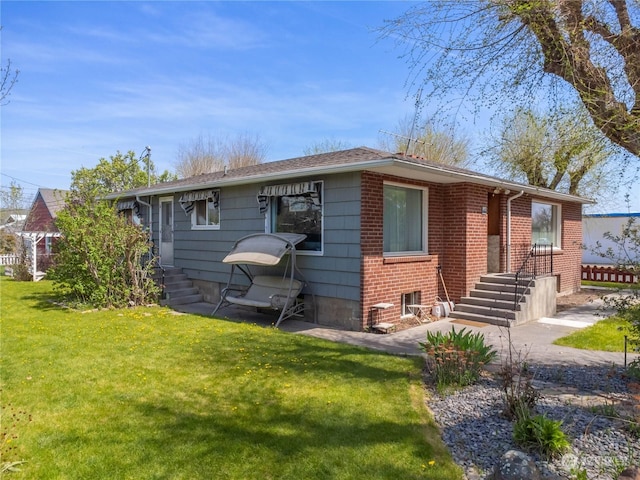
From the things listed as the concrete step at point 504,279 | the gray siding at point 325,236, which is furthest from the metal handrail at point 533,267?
the gray siding at point 325,236

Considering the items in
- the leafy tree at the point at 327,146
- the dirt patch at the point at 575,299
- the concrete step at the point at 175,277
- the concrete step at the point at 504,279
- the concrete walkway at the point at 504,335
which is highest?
the leafy tree at the point at 327,146

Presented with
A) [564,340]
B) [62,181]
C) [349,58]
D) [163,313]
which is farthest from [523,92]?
[62,181]

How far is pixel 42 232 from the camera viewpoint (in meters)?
17.4

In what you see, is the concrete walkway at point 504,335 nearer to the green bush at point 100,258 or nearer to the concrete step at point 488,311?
the concrete step at point 488,311

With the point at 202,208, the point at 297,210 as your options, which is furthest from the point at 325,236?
the point at 202,208

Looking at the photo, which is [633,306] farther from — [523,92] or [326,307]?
[326,307]

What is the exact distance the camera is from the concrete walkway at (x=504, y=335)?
643 cm

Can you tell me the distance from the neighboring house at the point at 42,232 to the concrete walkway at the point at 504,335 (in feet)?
24.6

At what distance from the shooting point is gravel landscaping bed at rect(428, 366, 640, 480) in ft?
10.3

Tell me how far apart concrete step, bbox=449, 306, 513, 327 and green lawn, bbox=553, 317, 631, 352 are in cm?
123

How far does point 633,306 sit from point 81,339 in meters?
7.90

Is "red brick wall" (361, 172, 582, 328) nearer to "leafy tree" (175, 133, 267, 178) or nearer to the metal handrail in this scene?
the metal handrail

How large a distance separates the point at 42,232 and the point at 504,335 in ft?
57.7

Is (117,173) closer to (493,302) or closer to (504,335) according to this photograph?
(493,302)
